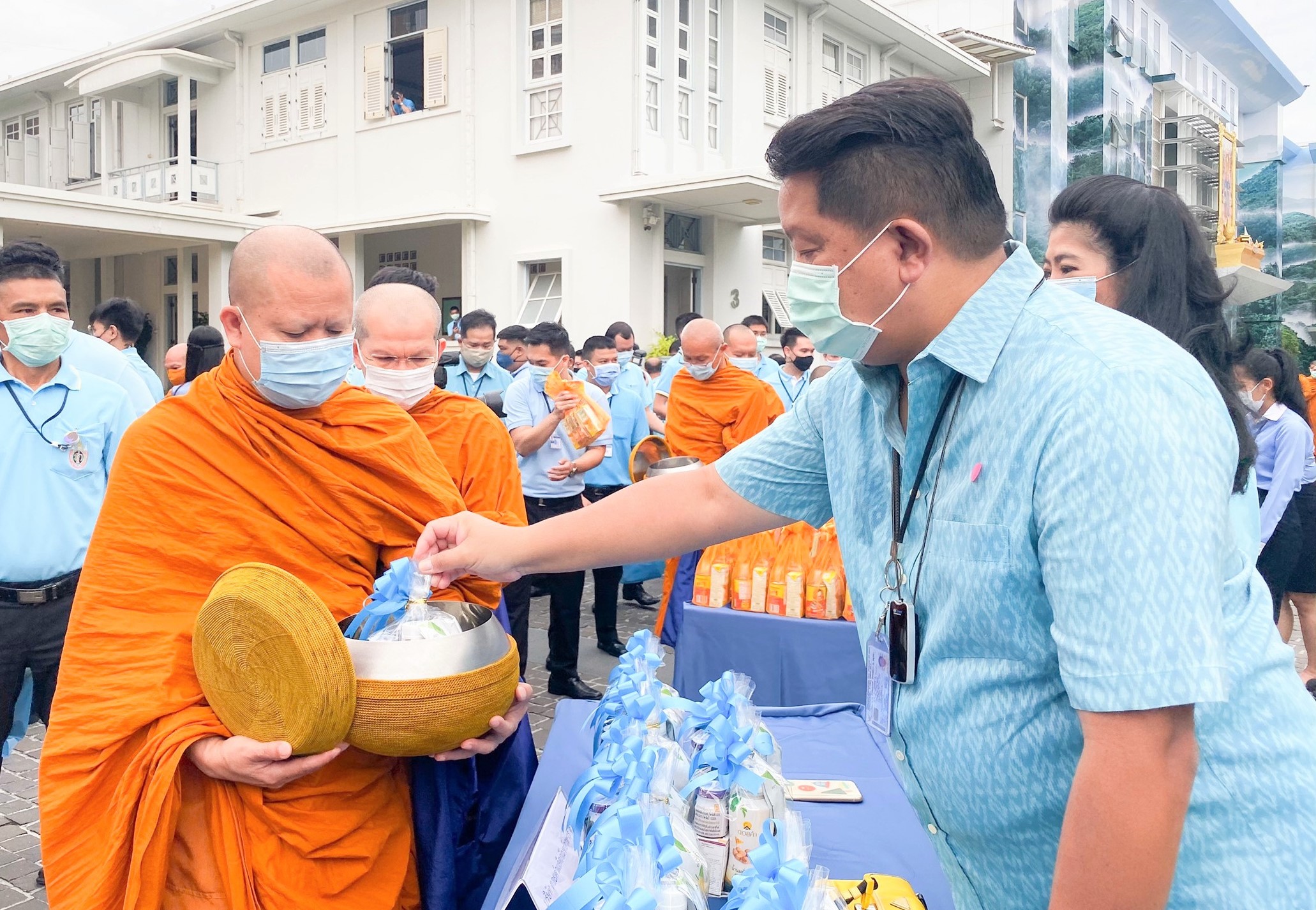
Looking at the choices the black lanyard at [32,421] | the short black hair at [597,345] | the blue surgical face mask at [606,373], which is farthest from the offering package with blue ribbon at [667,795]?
the short black hair at [597,345]

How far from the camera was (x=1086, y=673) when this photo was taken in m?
0.91

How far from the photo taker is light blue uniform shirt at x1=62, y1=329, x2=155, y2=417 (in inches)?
150

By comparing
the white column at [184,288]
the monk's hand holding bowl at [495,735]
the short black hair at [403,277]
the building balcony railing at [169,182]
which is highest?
the building balcony railing at [169,182]

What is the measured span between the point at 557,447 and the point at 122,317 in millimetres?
3394

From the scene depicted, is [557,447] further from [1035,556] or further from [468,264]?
[468,264]

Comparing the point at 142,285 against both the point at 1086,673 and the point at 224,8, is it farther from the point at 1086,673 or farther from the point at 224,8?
the point at 1086,673

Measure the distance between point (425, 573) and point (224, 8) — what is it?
19.2 m

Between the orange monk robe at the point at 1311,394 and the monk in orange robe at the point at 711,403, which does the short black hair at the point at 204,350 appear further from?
the orange monk robe at the point at 1311,394

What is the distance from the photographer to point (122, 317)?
6.68 meters

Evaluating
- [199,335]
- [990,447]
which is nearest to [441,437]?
[990,447]

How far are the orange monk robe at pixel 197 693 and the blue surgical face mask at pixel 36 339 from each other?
6.11 ft

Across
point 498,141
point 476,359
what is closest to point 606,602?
point 476,359

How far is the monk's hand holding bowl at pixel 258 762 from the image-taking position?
5.16 feet

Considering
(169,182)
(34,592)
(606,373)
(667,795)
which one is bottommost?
(667,795)
